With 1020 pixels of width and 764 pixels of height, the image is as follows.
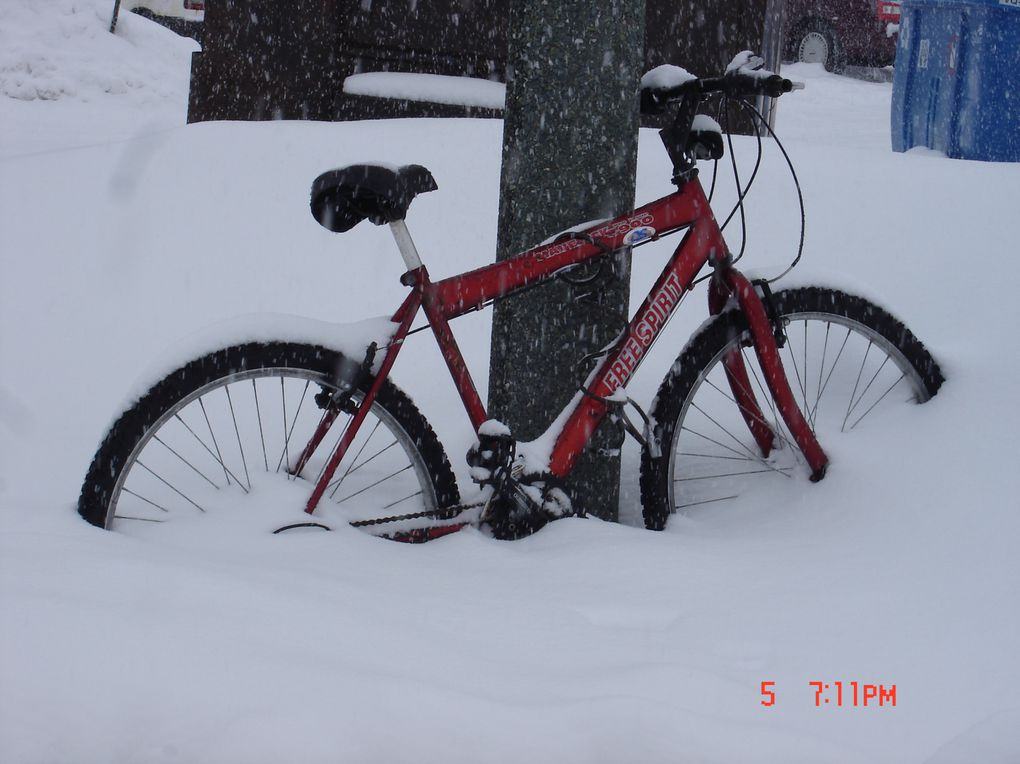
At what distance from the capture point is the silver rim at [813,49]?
1617 centimetres

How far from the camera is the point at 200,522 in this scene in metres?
2.47

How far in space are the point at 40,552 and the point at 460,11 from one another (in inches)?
221

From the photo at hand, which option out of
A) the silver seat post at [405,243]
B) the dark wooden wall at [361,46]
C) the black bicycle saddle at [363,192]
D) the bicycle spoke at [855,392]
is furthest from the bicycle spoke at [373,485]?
the dark wooden wall at [361,46]

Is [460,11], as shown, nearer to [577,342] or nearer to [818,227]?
[818,227]

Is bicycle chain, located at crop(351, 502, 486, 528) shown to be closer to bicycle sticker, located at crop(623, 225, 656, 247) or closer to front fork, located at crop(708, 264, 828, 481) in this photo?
bicycle sticker, located at crop(623, 225, 656, 247)

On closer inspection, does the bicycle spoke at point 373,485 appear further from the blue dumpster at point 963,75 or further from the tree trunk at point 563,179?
the blue dumpster at point 963,75

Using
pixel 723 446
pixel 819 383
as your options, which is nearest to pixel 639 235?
pixel 723 446

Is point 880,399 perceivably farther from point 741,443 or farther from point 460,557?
point 460,557

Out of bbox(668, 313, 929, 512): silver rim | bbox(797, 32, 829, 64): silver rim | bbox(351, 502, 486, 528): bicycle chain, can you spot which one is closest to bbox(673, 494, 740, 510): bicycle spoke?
bbox(668, 313, 929, 512): silver rim

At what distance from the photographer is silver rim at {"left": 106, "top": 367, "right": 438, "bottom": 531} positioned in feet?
8.11

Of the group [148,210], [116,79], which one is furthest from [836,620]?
[116,79]

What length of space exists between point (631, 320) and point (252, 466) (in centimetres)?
121

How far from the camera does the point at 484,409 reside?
2869 millimetres
